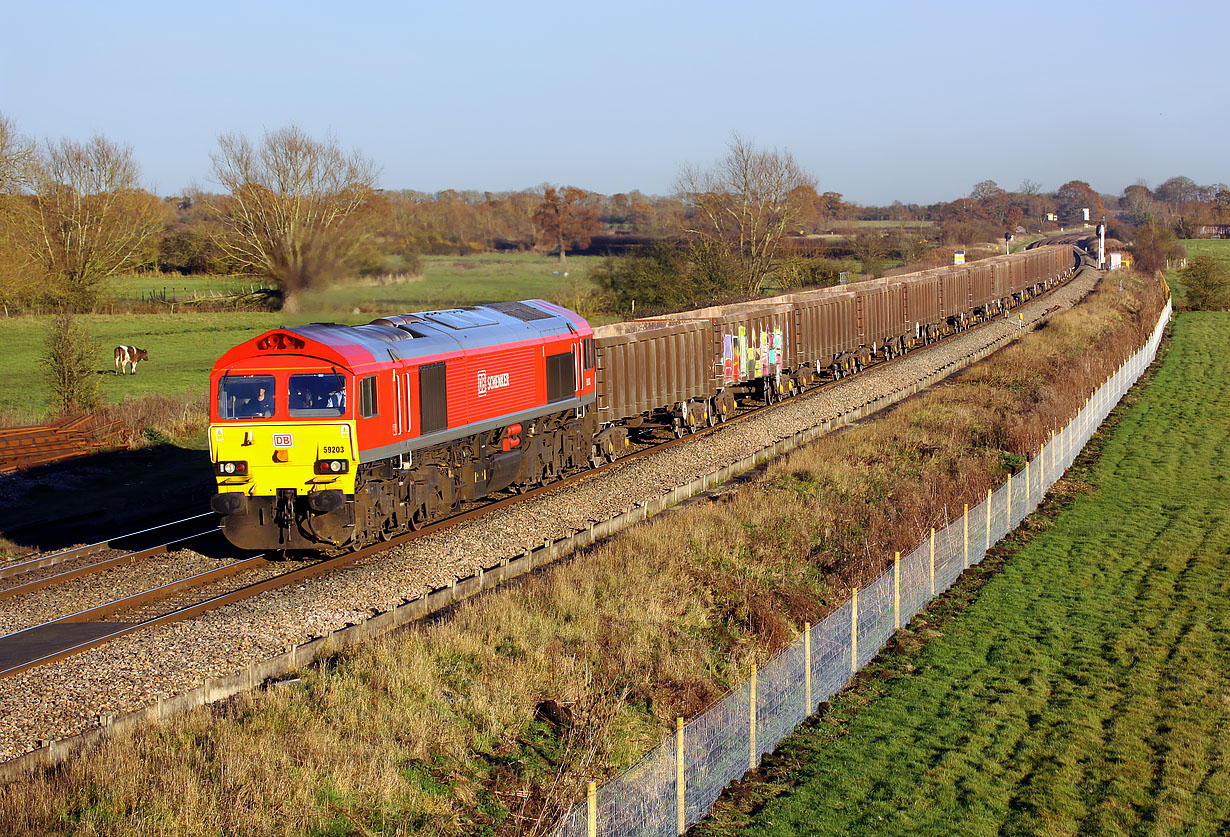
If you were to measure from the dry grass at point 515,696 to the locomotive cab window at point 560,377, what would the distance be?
421 cm

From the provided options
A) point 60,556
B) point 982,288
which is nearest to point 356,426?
point 60,556

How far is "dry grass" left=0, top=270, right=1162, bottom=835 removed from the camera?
811 centimetres

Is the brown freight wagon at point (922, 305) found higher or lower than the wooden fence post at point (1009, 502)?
higher

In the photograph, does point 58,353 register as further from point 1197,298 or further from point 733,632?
point 1197,298

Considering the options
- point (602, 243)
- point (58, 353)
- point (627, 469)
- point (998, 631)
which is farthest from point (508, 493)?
point (602, 243)

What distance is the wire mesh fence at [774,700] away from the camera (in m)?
8.56

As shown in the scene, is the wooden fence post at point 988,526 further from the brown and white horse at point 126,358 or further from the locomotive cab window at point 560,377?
the brown and white horse at point 126,358

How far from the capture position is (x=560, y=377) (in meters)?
21.4

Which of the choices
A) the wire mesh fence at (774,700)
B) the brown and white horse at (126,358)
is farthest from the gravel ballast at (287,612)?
the brown and white horse at (126,358)

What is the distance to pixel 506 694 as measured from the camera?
10648 millimetres

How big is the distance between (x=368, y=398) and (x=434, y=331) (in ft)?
8.98

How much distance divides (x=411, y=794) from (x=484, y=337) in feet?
37.5

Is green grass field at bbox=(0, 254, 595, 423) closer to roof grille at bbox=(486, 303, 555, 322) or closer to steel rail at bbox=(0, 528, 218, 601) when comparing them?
roof grille at bbox=(486, 303, 555, 322)

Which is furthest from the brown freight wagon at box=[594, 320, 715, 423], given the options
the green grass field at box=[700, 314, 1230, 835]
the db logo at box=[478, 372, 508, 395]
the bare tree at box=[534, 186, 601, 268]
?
the bare tree at box=[534, 186, 601, 268]
